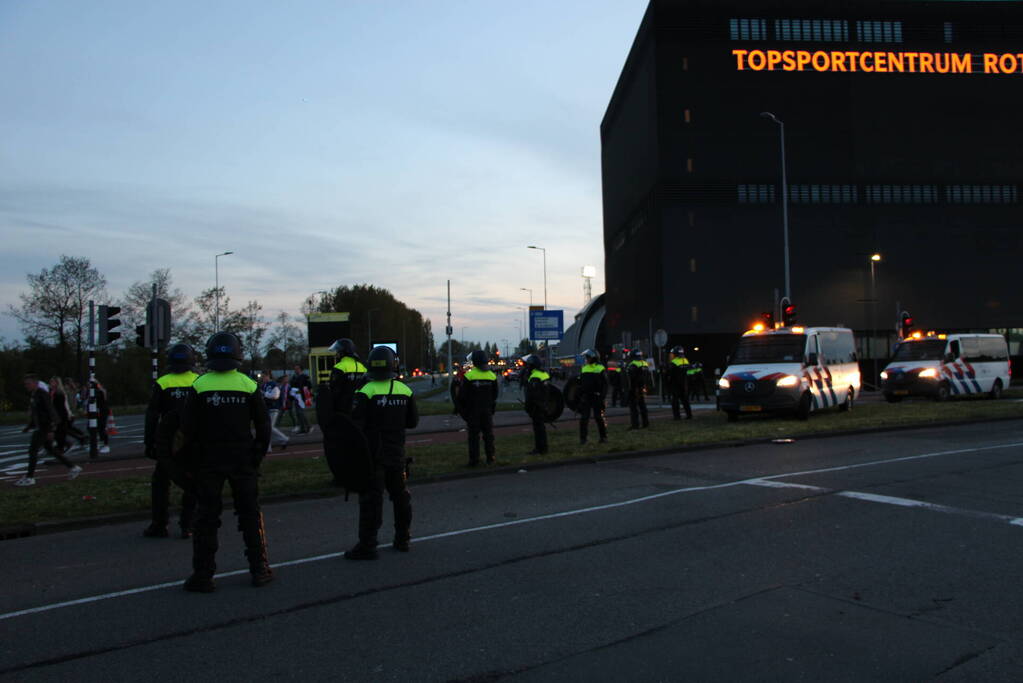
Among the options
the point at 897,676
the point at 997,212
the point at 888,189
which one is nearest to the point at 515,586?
the point at 897,676

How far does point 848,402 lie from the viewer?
21.7 m

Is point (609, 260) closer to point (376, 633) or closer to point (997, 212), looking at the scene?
point (997, 212)

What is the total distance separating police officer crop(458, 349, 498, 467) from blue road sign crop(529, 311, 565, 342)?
27062 mm

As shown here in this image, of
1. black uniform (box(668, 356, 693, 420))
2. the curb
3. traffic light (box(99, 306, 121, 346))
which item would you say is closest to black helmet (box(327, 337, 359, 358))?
the curb

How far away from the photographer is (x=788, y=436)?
14.9m

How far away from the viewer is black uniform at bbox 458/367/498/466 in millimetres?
11977

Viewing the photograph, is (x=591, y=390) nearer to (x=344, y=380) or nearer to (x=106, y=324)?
(x=344, y=380)

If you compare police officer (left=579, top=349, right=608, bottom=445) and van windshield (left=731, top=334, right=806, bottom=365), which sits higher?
van windshield (left=731, top=334, right=806, bottom=365)

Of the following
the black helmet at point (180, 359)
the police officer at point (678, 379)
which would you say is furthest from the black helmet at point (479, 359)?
the police officer at point (678, 379)

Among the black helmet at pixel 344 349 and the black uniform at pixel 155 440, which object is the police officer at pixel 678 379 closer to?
the black helmet at pixel 344 349

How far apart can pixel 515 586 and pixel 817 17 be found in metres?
57.0

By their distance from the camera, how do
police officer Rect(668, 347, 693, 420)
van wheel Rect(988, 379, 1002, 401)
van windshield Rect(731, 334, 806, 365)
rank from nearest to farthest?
van windshield Rect(731, 334, 806, 365), police officer Rect(668, 347, 693, 420), van wheel Rect(988, 379, 1002, 401)

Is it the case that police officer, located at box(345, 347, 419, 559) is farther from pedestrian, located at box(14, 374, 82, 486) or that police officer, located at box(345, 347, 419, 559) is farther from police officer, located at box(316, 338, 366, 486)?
pedestrian, located at box(14, 374, 82, 486)

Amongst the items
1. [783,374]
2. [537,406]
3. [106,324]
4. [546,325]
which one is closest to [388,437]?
[537,406]
